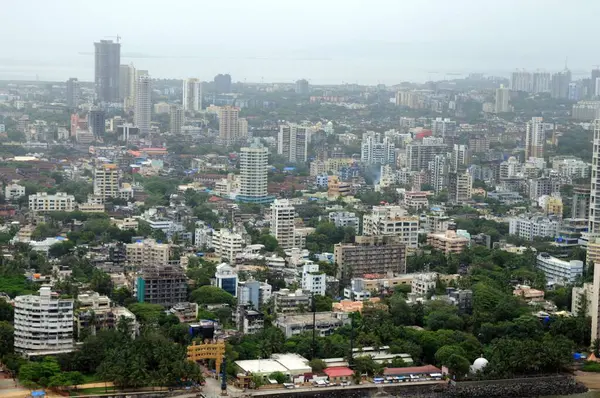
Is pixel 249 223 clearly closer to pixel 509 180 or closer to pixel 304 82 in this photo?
pixel 509 180

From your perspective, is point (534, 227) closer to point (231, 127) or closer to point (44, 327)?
point (44, 327)

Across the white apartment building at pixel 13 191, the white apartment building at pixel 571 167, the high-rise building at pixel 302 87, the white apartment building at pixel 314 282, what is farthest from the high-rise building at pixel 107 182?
the high-rise building at pixel 302 87

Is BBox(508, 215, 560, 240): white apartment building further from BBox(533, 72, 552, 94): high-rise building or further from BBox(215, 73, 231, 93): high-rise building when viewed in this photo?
BBox(215, 73, 231, 93): high-rise building

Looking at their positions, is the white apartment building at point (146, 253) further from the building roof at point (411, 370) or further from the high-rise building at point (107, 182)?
the high-rise building at point (107, 182)

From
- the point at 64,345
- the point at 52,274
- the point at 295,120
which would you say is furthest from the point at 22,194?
the point at 295,120

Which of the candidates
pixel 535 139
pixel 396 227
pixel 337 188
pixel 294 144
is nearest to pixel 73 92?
pixel 294 144

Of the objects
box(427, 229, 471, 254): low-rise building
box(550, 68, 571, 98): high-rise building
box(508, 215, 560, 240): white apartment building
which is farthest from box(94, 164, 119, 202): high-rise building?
box(550, 68, 571, 98): high-rise building

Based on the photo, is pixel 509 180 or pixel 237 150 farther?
pixel 237 150
